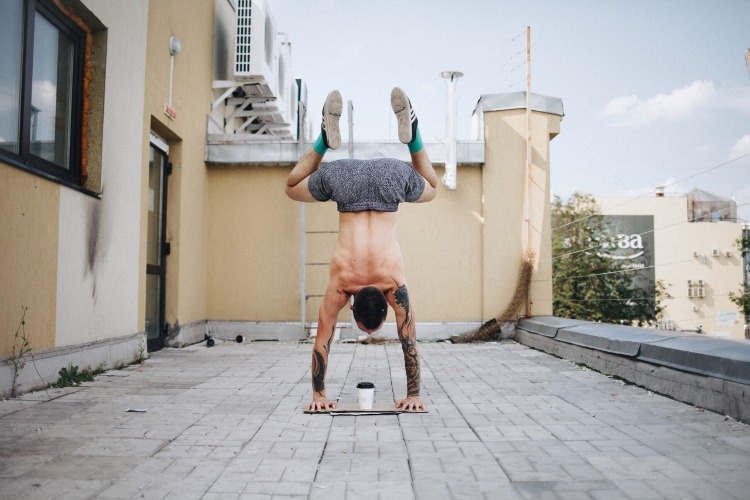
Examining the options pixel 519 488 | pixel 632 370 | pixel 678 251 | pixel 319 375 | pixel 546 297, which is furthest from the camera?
pixel 678 251

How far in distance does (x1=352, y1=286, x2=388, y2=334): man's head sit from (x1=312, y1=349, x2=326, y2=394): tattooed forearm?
44 centimetres

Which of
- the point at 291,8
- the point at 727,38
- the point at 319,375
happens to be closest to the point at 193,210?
the point at 291,8

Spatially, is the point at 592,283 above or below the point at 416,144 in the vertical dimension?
below

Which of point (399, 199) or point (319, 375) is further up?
point (399, 199)

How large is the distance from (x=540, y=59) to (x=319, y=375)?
24.6 ft

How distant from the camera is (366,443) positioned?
3.35 meters

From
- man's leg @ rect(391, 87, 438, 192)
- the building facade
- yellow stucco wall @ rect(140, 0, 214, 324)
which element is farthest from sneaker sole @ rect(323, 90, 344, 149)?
yellow stucco wall @ rect(140, 0, 214, 324)

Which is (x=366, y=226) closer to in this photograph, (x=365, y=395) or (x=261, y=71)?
(x=365, y=395)

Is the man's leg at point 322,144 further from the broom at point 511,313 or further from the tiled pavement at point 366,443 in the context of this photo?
the broom at point 511,313

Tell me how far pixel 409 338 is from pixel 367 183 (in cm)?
113

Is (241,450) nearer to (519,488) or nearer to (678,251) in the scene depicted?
(519,488)

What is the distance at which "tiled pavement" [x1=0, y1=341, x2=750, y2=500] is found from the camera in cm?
255

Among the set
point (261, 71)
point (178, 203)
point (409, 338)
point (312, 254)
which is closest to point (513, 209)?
point (312, 254)

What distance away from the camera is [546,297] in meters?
9.58
